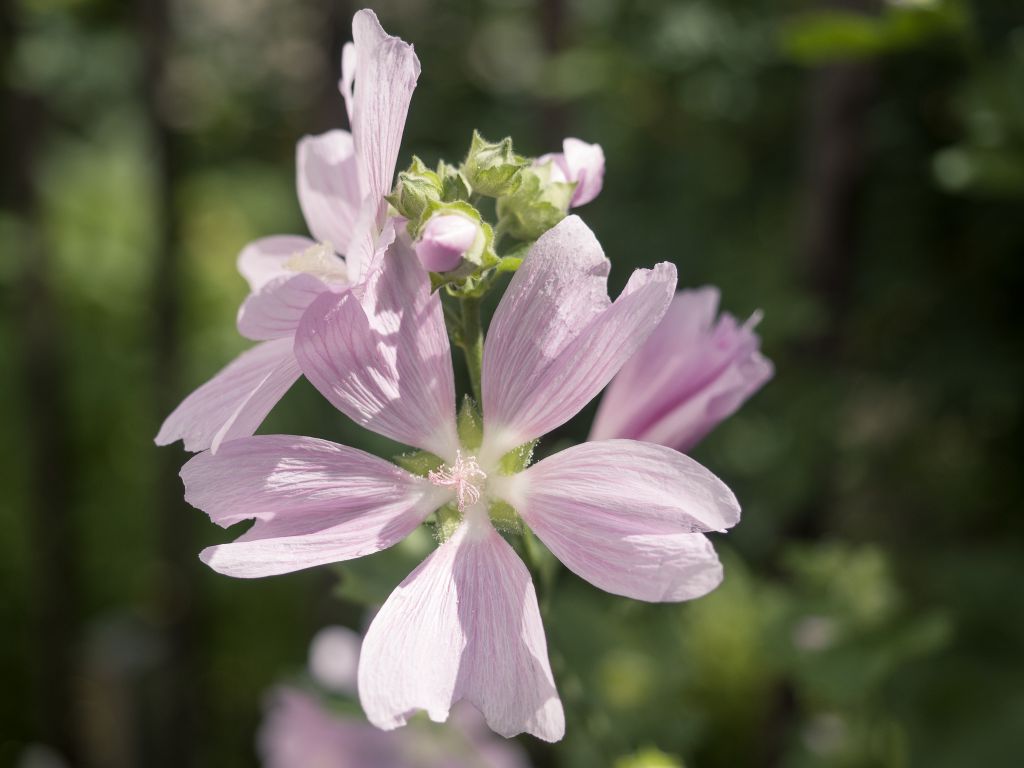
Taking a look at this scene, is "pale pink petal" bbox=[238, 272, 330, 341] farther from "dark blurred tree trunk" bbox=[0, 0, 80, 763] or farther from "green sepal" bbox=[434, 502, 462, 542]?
"dark blurred tree trunk" bbox=[0, 0, 80, 763]

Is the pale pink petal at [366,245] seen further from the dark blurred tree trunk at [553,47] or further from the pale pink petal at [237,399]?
the dark blurred tree trunk at [553,47]

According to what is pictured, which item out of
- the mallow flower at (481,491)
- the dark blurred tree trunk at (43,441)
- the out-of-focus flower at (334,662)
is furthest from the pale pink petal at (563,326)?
the dark blurred tree trunk at (43,441)

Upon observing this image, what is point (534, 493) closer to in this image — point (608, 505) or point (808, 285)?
point (608, 505)

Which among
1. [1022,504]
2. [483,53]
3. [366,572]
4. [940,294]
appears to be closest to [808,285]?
[940,294]

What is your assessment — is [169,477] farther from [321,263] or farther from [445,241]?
[445,241]

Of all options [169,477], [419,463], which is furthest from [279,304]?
[169,477]

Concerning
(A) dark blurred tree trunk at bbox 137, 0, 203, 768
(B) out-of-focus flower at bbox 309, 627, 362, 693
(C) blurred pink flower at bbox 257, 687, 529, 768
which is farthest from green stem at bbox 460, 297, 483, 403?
(A) dark blurred tree trunk at bbox 137, 0, 203, 768
